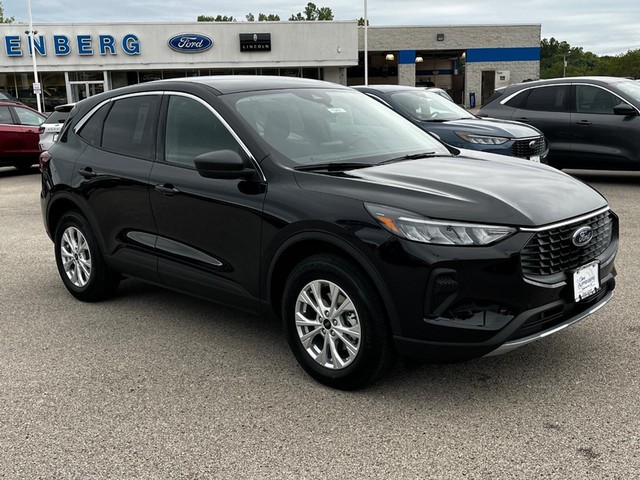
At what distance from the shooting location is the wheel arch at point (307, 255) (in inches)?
136

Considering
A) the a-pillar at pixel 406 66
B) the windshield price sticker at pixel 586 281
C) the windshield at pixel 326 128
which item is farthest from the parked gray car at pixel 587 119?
the a-pillar at pixel 406 66

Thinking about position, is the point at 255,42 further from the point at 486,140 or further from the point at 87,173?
the point at 87,173

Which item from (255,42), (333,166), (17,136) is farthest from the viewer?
(255,42)

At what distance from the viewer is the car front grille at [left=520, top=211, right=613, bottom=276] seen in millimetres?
3383

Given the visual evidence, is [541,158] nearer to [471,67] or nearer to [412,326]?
[412,326]

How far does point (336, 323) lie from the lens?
3715 mm

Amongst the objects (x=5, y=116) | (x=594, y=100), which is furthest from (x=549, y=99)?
(x=5, y=116)

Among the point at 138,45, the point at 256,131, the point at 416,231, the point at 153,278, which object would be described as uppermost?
the point at 138,45

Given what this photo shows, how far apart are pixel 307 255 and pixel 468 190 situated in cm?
96

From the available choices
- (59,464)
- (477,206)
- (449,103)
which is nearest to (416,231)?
(477,206)

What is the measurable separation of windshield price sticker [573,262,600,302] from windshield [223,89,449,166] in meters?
1.37

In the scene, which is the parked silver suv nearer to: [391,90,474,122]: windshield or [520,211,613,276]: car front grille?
[391,90,474,122]: windshield

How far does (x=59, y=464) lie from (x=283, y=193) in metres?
1.79

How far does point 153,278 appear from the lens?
193 inches
